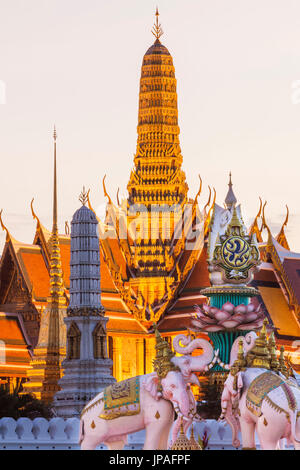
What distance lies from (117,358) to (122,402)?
26.9 meters

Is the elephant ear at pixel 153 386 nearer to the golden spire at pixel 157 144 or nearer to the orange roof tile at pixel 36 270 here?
the orange roof tile at pixel 36 270

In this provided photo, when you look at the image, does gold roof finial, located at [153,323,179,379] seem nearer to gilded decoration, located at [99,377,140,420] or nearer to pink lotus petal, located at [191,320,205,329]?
gilded decoration, located at [99,377,140,420]

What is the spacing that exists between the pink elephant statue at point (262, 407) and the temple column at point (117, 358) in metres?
25.9

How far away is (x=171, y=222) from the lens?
53219mm

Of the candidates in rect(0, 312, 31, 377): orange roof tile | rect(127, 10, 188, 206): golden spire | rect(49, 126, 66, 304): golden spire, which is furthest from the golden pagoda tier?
rect(49, 126, 66, 304): golden spire

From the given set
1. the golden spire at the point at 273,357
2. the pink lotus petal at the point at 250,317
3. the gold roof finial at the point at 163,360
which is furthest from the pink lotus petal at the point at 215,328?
the gold roof finial at the point at 163,360

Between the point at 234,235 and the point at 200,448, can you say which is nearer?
the point at 200,448

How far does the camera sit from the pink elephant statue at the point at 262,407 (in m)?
23.7

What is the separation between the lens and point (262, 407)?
944 inches

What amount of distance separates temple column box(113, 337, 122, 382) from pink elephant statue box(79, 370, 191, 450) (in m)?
26.3
